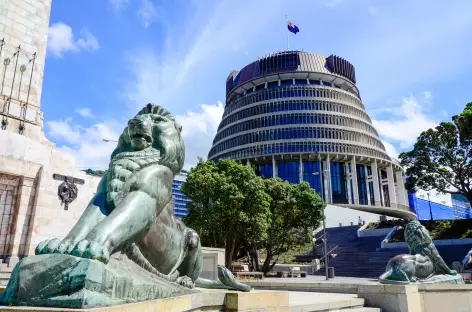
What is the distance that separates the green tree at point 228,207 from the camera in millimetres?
28094

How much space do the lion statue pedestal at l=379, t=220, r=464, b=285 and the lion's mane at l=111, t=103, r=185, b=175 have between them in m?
5.71

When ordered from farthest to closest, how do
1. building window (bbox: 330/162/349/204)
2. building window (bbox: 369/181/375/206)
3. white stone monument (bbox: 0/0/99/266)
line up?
1. building window (bbox: 369/181/375/206)
2. building window (bbox: 330/162/349/204)
3. white stone monument (bbox: 0/0/99/266)

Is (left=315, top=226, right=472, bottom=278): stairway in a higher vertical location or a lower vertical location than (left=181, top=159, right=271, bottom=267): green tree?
lower

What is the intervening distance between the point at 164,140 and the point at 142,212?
3.02 feet

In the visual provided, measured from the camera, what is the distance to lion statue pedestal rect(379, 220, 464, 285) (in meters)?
7.52

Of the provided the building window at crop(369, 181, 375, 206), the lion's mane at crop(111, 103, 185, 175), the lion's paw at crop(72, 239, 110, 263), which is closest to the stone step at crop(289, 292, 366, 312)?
the lion's mane at crop(111, 103, 185, 175)

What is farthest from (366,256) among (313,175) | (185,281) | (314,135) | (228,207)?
(314,135)

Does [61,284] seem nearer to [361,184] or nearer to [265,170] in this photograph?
[265,170]

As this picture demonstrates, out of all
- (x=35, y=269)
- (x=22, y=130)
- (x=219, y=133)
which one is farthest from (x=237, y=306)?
(x=219, y=133)

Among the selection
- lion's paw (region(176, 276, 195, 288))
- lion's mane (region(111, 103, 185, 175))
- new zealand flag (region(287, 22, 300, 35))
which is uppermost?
new zealand flag (region(287, 22, 300, 35))

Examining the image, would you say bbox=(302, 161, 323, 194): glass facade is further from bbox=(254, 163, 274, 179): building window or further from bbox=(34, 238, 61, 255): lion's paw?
bbox=(34, 238, 61, 255): lion's paw

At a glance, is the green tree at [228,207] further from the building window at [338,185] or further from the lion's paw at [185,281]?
the building window at [338,185]

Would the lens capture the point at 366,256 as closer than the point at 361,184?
Yes

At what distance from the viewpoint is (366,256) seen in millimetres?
35688
